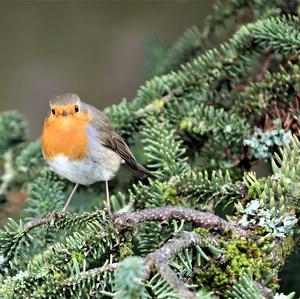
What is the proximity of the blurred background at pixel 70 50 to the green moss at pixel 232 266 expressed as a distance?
3.12 m

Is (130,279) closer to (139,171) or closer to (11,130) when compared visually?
(139,171)

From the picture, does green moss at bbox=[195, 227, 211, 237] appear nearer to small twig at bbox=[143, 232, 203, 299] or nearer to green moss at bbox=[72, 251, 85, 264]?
small twig at bbox=[143, 232, 203, 299]

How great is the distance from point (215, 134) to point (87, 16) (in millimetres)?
2733

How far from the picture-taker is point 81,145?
233 cm

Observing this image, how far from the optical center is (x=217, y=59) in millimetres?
2311

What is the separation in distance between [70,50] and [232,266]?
3.75 meters

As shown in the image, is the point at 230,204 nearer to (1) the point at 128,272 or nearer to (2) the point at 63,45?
(1) the point at 128,272

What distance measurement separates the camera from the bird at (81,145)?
2.24 metres

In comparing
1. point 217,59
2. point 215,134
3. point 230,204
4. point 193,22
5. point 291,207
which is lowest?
point 291,207

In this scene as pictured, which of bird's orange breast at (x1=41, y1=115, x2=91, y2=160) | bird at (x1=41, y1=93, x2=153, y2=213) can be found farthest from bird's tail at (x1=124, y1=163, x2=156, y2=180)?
bird's orange breast at (x1=41, y1=115, x2=91, y2=160)

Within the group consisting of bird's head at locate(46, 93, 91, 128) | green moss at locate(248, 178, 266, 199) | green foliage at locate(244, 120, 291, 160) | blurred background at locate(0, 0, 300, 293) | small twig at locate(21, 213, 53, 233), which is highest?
blurred background at locate(0, 0, 300, 293)

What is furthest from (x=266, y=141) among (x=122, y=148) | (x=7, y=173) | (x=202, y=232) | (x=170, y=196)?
(x=7, y=173)

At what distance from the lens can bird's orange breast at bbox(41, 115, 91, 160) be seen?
7.42 feet

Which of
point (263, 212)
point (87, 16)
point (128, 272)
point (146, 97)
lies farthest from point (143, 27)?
Result: point (128, 272)
